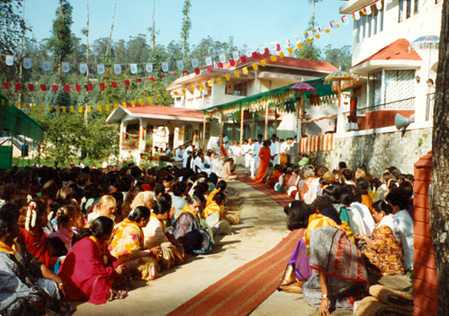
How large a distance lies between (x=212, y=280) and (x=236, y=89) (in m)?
27.3

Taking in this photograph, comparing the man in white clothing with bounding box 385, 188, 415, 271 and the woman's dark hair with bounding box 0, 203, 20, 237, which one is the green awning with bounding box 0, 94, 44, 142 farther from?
the man in white clothing with bounding box 385, 188, 415, 271

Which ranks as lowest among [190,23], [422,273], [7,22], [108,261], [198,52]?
[108,261]

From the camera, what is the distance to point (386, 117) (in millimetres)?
15578

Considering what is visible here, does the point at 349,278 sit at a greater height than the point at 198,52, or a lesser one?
lesser

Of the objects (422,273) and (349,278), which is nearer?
(422,273)

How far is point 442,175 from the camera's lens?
9.34ft

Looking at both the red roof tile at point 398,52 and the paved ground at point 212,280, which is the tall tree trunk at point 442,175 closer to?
the paved ground at point 212,280

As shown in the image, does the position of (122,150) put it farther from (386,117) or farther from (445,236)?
(445,236)

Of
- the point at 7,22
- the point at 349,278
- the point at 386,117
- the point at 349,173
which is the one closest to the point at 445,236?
the point at 349,278

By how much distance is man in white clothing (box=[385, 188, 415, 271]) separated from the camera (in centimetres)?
600

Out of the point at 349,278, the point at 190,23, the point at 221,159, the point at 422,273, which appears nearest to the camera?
the point at 422,273

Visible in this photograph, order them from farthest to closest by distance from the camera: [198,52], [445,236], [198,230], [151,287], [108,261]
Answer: [198,52] → [198,230] → [151,287] → [108,261] → [445,236]

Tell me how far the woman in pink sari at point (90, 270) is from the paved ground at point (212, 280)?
Result: 0.43 feet

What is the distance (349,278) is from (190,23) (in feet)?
169
